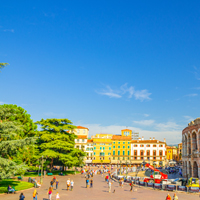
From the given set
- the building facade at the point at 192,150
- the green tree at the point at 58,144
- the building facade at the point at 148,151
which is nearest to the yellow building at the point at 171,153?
the building facade at the point at 148,151

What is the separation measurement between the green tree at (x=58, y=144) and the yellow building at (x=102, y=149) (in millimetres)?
37314

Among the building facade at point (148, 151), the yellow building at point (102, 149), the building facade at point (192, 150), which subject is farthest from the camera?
the building facade at point (148, 151)

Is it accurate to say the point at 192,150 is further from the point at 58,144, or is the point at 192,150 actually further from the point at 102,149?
the point at 102,149

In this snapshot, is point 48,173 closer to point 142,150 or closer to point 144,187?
point 144,187

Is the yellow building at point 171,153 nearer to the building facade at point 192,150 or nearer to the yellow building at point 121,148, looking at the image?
the yellow building at point 121,148

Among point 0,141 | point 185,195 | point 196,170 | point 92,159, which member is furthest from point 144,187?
point 92,159

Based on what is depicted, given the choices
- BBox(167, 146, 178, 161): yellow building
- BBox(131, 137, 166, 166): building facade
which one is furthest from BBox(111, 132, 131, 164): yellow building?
BBox(167, 146, 178, 161): yellow building

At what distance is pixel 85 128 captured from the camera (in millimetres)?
92625

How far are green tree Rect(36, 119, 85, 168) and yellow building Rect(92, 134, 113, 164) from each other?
37314 mm

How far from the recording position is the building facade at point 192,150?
38.9m

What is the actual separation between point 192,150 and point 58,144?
2604 centimetres

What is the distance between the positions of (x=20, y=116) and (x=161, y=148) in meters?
64.5

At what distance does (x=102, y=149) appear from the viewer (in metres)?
87.8

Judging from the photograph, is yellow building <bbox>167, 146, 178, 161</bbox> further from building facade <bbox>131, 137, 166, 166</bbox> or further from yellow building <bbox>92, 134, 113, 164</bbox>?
yellow building <bbox>92, 134, 113, 164</bbox>
